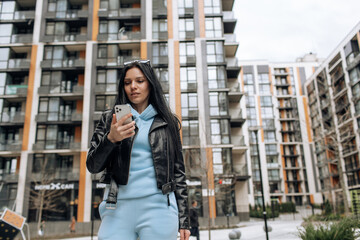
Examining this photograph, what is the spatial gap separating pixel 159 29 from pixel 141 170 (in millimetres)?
33706

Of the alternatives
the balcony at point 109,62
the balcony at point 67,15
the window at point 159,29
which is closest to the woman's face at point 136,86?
Answer: the balcony at point 109,62

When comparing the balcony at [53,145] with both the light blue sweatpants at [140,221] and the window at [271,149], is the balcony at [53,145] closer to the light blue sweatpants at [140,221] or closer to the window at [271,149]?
the light blue sweatpants at [140,221]

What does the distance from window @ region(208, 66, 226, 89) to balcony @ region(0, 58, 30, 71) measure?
1916cm

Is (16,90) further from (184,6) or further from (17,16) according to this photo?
(184,6)

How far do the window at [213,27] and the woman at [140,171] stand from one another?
Result: 32880 millimetres

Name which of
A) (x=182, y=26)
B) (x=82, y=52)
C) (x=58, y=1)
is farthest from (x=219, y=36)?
(x=58, y=1)

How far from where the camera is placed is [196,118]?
31.1 meters

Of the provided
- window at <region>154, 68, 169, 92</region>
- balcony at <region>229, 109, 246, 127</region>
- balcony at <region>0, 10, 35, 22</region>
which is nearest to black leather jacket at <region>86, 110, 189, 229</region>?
Answer: window at <region>154, 68, 169, 92</region>

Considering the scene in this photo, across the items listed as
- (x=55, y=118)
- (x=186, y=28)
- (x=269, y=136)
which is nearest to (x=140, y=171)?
(x=55, y=118)

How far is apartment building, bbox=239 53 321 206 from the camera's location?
6544cm

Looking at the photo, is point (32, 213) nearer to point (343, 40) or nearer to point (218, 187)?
point (218, 187)

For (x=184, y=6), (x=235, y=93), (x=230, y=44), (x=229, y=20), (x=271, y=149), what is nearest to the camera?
(x=235, y=93)

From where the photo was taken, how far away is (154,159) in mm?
1930

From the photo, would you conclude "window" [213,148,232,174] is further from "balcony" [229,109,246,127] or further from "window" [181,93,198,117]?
"balcony" [229,109,246,127]
